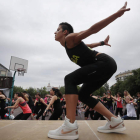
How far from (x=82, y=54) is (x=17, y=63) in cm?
1299

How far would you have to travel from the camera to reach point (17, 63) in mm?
13656

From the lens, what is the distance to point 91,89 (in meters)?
2.11

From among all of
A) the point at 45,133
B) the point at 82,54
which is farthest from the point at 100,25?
the point at 45,133

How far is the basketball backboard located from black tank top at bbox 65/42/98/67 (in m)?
12.4

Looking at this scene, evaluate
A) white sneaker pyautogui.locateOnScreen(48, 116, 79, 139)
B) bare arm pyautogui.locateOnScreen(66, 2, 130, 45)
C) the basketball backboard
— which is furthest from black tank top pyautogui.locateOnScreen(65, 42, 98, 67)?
the basketball backboard

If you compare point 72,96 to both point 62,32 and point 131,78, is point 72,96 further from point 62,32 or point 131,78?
point 131,78

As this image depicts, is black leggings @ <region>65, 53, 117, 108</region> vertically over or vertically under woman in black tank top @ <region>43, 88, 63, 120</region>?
over

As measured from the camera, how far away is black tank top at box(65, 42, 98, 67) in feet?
6.14

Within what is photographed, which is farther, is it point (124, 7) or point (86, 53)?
point (86, 53)

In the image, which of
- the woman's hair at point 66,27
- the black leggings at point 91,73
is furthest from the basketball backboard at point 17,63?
the black leggings at point 91,73

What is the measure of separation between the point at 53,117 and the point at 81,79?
136 inches

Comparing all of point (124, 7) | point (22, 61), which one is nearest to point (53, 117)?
point (124, 7)

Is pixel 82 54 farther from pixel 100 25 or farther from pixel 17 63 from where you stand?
pixel 17 63

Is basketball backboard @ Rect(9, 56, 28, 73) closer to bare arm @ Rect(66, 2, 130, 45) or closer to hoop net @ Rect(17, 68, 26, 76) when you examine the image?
hoop net @ Rect(17, 68, 26, 76)
